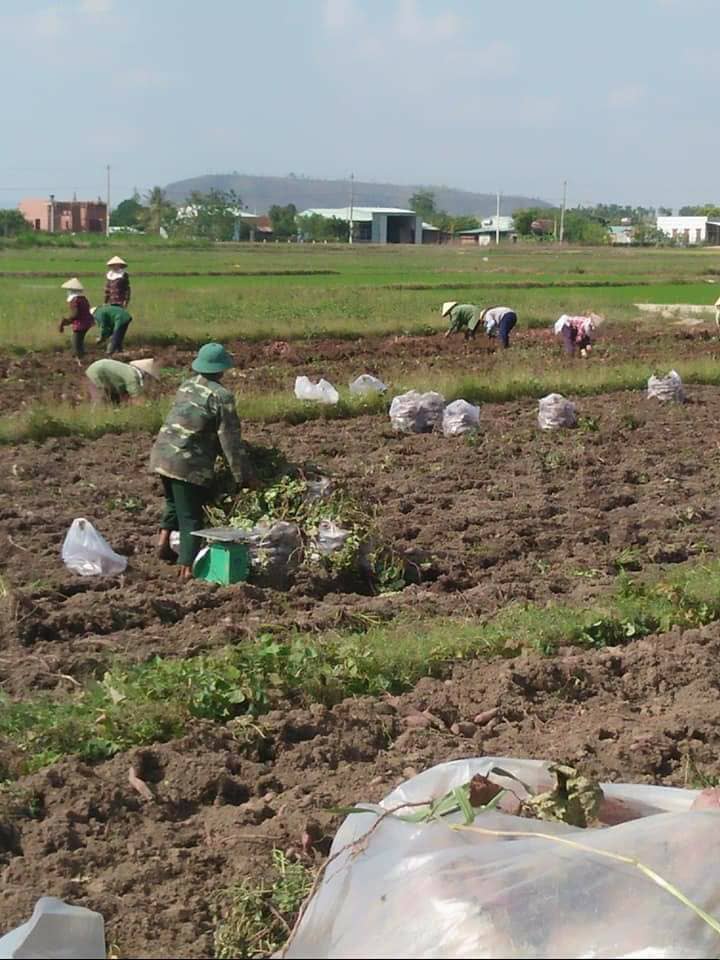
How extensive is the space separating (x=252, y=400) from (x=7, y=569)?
19.0 ft

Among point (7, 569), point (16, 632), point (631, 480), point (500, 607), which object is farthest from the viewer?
point (631, 480)

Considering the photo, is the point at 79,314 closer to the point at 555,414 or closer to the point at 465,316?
the point at 465,316

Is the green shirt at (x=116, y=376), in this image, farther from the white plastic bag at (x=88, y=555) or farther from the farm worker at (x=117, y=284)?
the white plastic bag at (x=88, y=555)

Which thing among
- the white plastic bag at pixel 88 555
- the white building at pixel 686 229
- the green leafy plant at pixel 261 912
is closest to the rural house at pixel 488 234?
the white building at pixel 686 229

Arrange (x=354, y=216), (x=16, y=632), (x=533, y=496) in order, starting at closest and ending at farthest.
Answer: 1. (x=16, y=632)
2. (x=533, y=496)
3. (x=354, y=216)

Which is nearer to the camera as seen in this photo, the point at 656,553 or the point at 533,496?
the point at 656,553

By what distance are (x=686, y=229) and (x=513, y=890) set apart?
161 meters

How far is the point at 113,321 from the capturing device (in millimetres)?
16078

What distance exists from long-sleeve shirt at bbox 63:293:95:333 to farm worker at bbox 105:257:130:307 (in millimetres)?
596

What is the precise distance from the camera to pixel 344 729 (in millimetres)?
4906

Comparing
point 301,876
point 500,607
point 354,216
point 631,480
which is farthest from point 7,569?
point 354,216

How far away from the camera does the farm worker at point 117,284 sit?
53.7 feet

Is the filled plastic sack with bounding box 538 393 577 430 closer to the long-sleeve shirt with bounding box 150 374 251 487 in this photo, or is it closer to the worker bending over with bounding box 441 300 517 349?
the long-sleeve shirt with bounding box 150 374 251 487

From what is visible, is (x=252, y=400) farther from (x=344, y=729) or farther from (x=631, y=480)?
(x=344, y=729)
